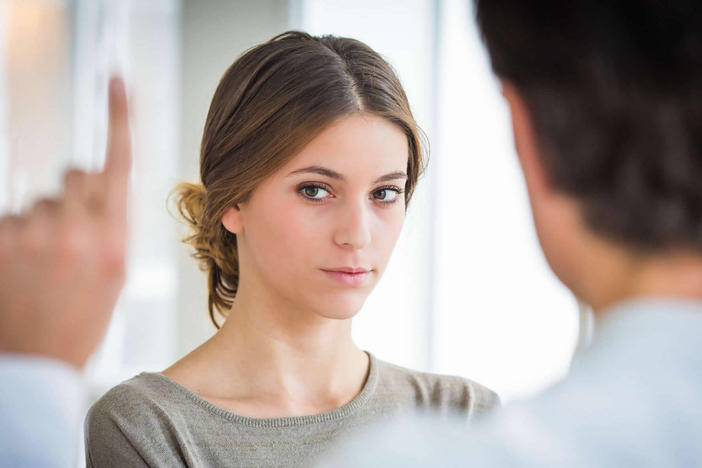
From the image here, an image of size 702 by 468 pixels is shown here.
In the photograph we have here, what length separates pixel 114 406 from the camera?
4.63ft

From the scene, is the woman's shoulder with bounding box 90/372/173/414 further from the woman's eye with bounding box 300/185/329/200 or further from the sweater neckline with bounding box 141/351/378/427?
the woman's eye with bounding box 300/185/329/200

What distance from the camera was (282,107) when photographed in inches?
56.2

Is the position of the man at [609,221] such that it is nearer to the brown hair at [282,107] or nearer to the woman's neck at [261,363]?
the brown hair at [282,107]

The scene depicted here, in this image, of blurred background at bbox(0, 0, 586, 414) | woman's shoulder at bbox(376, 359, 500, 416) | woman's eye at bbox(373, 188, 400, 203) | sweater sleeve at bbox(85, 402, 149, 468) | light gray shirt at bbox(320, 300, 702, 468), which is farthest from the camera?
blurred background at bbox(0, 0, 586, 414)

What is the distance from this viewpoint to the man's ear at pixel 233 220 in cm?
151

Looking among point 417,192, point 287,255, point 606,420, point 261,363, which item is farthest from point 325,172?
point 417,192

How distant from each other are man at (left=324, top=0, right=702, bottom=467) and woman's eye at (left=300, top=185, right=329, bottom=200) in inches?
30.1

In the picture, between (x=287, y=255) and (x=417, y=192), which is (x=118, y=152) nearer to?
(x=287, y=255)

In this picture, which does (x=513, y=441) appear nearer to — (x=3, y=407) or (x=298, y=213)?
(x=3, y=407)

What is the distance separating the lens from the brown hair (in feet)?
4.64

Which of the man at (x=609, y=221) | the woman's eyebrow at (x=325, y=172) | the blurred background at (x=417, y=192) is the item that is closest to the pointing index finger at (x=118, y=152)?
the man at (x=609, y=221)

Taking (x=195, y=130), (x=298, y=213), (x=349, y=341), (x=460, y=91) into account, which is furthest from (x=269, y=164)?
(x=195, y=130)

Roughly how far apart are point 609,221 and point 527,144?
9cm

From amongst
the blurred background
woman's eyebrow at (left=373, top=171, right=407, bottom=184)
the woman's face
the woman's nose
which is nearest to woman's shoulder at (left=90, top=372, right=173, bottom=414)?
the woman's face
